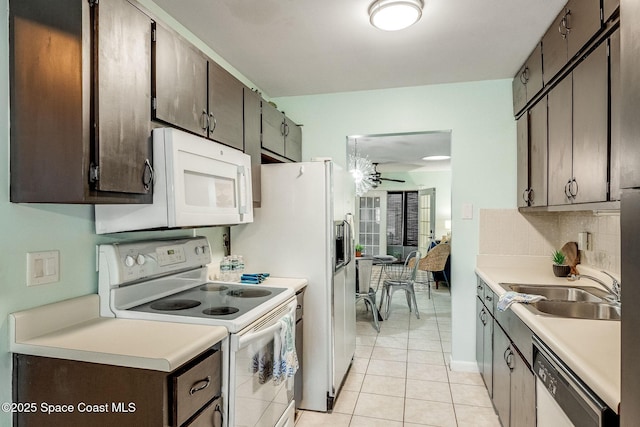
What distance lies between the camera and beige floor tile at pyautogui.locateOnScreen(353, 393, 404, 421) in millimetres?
2398

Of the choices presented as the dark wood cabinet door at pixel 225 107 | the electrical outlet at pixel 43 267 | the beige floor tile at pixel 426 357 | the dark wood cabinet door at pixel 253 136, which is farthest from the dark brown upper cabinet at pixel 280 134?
the beige floor tile at pixel 426 357

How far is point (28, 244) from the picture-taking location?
1.31 m

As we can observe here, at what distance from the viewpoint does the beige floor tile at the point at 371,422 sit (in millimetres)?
2287

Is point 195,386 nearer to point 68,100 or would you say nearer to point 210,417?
point 210,417

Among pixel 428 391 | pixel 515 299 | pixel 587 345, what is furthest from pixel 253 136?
pixel 428 391

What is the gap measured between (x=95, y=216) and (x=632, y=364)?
177cm

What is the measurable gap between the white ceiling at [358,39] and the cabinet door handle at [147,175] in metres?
0.99

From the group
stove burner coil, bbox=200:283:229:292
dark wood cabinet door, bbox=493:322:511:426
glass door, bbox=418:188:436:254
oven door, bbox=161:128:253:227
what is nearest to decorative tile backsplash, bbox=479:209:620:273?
dark wood cabinet door, bbox=493:322:511:426

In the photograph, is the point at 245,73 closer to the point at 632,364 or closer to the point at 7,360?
the point at 7,360

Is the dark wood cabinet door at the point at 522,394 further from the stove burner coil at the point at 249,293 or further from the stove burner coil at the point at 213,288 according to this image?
the stove burner coil at the point at 213,288

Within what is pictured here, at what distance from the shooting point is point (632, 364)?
0.69 meters

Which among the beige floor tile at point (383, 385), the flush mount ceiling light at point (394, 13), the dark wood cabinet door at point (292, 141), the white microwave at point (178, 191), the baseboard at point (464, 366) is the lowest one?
the beige floor tile at point (383, 385)

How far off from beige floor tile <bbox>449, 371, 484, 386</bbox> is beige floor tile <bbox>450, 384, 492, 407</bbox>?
2.4 inches

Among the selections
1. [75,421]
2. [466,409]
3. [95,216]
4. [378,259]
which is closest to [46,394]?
[75,421]
